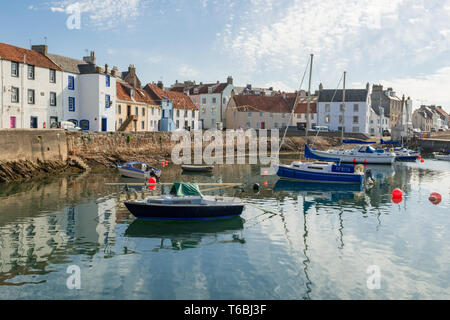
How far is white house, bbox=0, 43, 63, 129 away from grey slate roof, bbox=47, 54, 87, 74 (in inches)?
52.9

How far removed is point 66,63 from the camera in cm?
5081

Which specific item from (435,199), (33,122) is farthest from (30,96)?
(435,199)

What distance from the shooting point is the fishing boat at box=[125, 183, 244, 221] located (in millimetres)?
21578

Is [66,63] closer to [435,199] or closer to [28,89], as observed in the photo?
[28,89]

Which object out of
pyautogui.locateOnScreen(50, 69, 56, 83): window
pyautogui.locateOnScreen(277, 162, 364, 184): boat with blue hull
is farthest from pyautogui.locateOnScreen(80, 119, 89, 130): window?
pyautogui.locateOnScreen(277, 162, 364, 184): boat with blue hull

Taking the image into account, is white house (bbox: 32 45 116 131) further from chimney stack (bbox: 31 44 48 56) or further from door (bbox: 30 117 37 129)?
door (bbox: 30 117 37 129)

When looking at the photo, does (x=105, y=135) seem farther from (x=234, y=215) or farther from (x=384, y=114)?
(x=384, y=114)

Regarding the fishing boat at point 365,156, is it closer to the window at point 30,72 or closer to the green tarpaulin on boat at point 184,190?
the green tarpaulin on boat at point 184,190

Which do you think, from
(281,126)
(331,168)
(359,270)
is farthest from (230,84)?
(359,270)

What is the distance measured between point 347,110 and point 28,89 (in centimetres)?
6798

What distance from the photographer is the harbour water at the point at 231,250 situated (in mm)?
13617

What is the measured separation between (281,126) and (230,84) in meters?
15.6

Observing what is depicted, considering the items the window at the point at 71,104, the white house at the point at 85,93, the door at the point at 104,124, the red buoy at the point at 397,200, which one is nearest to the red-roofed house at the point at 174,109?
the door at the point at 104,124

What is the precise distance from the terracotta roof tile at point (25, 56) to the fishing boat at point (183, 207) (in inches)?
1203
